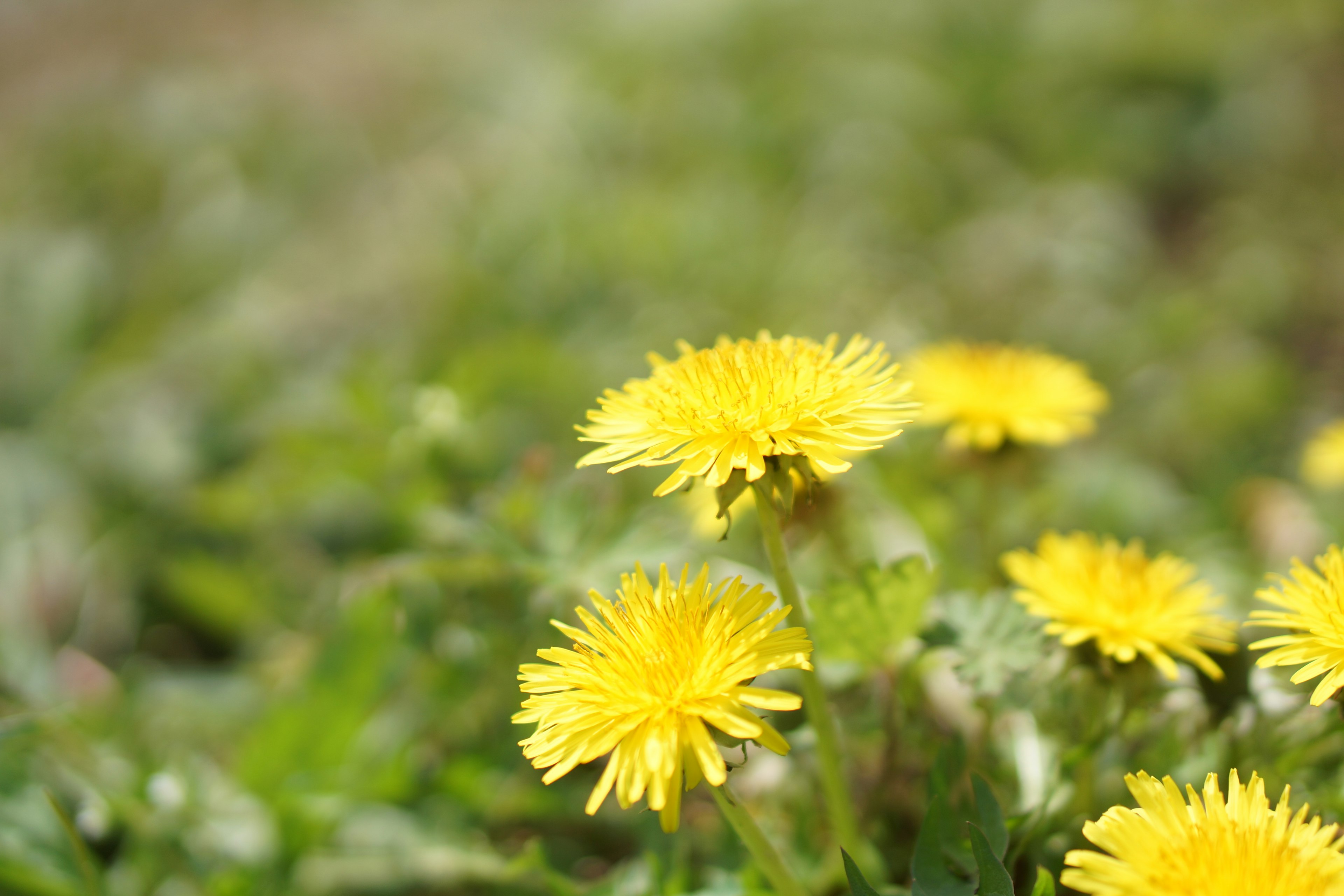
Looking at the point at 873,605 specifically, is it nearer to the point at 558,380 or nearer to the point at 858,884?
the point at 858,884

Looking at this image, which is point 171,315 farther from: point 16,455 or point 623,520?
point 623,520

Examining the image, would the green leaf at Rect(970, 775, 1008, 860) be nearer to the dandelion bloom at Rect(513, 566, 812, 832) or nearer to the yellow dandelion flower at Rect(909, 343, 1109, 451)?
the dandelion bloom at Rect(513, 566, 812, 832)

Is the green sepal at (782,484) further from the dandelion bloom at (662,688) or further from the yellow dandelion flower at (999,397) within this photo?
the yellow dandelion flower at (999,397)

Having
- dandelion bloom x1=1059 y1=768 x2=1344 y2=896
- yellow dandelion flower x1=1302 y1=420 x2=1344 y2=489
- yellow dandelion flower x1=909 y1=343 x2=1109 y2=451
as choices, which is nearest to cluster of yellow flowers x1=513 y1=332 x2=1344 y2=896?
dandelion bloom x1=1059 y1=768 x2=1344 y2=896

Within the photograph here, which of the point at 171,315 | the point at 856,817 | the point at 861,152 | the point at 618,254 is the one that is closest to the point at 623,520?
the point at 856,817

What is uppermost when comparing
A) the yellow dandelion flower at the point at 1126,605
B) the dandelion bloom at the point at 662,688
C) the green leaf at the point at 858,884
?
the yellow dandelion flower at the point at 1126,605

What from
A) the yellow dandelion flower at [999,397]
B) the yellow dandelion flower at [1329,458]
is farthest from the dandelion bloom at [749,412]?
the yellow dandelion flower at [1329,458]

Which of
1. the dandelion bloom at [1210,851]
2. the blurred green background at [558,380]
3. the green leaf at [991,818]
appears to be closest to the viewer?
the dandelion bloom at [1210,851]
